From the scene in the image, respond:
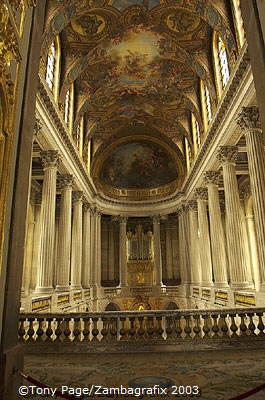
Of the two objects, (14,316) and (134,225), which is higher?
(134,225)

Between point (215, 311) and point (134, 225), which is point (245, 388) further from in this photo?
point (134, 225)

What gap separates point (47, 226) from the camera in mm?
14086

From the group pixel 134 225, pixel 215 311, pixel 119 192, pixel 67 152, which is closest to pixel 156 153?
pixel 119 192

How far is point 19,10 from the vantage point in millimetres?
5102

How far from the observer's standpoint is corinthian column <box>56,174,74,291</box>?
55.4ft

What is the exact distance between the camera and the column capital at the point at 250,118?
11828 mm

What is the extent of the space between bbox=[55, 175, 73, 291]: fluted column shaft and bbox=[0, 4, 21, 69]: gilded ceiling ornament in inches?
529

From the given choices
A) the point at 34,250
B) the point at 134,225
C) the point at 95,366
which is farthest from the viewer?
the point at 134,225

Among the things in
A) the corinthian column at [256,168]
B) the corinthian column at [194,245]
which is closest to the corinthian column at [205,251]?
the corinthian column at [194,245]

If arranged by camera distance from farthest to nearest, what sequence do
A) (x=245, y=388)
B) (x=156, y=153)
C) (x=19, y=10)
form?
(x=156, y=153) → (x=19, y=10) → (x=245, y=388)

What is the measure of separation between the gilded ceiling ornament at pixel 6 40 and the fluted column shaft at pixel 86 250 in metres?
19.5

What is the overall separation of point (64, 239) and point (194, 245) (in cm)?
1074

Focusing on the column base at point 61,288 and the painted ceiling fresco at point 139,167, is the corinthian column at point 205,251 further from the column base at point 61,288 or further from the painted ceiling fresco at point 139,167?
the column base at point 61,288

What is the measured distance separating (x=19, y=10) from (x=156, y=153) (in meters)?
23.6
